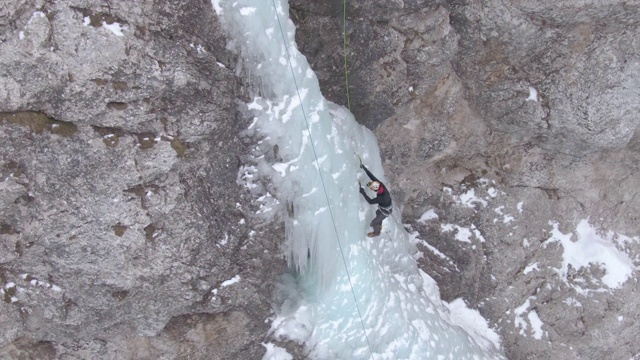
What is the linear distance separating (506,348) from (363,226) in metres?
4.04

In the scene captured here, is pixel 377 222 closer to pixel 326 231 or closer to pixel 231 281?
pixel 326 231

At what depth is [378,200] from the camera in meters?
6.91

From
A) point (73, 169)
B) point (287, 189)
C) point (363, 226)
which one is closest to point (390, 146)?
point (363, 226)

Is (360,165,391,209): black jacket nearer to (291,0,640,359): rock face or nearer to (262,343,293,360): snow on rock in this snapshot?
(291,0,640,359): rock face

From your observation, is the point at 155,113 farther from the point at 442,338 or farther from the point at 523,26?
the point at 442,338

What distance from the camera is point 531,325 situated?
8.73 metres

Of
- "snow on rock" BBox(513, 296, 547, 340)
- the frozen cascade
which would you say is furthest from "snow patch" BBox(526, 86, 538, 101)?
"snow on rock" BBox(513, 296, 547, 340)

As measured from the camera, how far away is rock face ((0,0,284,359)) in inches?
190

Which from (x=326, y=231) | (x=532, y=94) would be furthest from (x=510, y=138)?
(x=326, y=231)

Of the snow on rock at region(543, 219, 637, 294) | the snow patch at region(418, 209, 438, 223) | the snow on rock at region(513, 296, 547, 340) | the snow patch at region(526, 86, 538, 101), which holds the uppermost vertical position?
the snow patch at region(526, 86, 538, 101)

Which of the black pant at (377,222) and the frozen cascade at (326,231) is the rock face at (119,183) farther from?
the black pant at (377,222)

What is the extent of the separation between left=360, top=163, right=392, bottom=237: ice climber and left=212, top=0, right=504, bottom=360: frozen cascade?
17 centimetres

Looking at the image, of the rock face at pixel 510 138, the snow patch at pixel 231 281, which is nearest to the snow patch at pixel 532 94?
the rock face at pixel 510 138

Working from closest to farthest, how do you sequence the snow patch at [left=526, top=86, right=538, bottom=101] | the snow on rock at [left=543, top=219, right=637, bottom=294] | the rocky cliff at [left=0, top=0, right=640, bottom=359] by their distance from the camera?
1. the rocky cliff at [left=0, top=0, right=640, bottom=359]
2. the snow patch at [left=526, top=86, right=538, bottom=101]
3. the snow on rock at [left=543, top=219, right=637, bottom=294]
